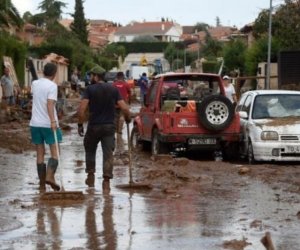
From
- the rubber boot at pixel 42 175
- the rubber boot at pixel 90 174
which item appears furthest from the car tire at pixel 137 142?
the rubber boot at pixel 42 175

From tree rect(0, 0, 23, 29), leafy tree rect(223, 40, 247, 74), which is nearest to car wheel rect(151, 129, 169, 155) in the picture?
tree rect(0, 0, 23, 29)

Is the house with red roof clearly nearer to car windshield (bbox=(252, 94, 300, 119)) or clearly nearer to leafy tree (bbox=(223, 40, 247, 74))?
leafy tree (bbox=(223, 40, 247, 74))

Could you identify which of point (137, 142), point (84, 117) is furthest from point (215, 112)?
point (84, 117)

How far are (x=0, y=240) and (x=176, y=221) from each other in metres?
2.03

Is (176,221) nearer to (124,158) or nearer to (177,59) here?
(124,158)

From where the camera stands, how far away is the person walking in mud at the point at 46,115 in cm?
1183

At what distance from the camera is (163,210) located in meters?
10.4

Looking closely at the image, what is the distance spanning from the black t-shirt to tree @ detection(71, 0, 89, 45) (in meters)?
95.2

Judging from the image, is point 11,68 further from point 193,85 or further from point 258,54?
point 193,85

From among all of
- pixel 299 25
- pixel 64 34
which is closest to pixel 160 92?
pixel 299 25

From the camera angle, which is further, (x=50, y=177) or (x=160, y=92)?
(x=160, y=92)

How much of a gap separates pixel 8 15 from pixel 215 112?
23.5m

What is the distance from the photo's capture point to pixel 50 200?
434 inches

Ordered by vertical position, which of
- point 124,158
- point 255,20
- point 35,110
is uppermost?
point 255,20
